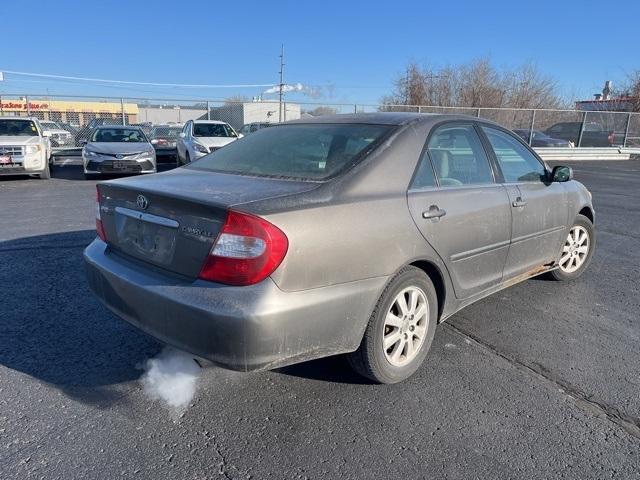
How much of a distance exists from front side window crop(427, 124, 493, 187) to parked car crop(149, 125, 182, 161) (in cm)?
1293

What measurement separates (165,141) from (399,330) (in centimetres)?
1627

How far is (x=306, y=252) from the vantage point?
2.28 meters

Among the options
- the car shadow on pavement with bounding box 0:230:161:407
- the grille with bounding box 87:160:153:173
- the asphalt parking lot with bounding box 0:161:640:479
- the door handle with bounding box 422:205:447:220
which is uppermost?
the door handle with bounding box 422:205:447:220

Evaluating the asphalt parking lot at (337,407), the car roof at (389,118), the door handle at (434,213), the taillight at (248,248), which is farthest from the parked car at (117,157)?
the taillight at (248,248)

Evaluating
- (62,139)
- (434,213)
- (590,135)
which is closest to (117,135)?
(62,139)

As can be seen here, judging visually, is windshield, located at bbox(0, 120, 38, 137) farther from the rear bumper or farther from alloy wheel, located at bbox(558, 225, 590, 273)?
alloy wheel, located at bbox(558, 225, 590, 273)

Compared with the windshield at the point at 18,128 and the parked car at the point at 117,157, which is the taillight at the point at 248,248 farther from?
the windshield at the point at 18,128

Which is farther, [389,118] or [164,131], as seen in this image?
[164,131]

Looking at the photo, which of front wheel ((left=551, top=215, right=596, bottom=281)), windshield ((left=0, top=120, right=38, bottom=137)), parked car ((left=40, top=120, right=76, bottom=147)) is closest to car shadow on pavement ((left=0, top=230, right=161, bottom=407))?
front wheel ((left=551, top=215, right=596, bottom=281))

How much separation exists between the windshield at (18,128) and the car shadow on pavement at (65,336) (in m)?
8.41

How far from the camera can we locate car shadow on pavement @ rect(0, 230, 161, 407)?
285 centimetres

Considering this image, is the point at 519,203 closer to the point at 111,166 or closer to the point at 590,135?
the point at 111,166

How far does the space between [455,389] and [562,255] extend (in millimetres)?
2475

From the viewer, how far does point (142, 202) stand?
2631 mm
